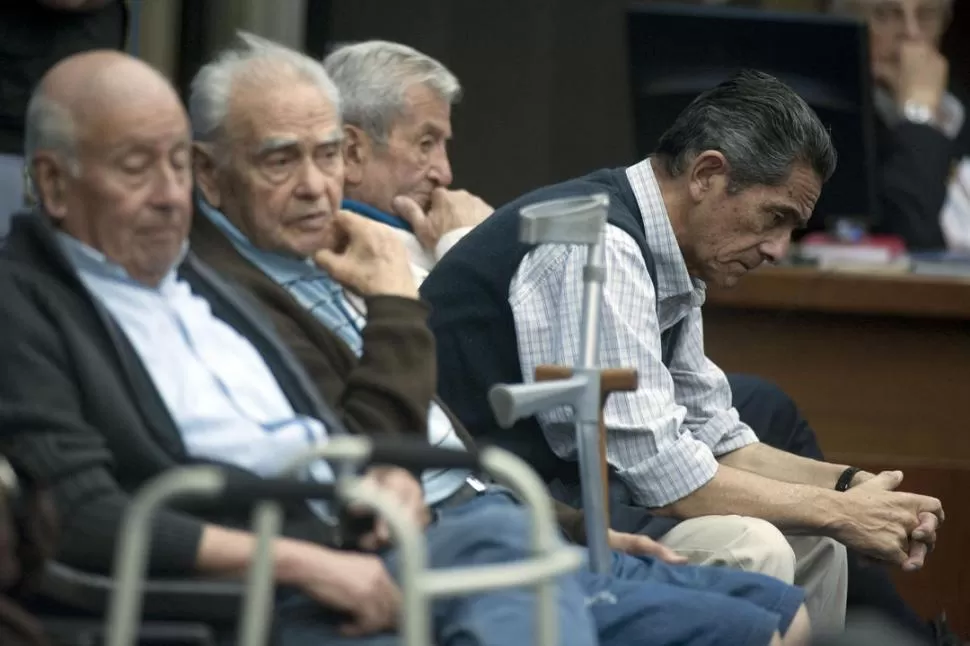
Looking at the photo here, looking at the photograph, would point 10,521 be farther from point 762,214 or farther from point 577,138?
point 577,138

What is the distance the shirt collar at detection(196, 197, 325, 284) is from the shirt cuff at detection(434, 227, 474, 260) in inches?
31.3

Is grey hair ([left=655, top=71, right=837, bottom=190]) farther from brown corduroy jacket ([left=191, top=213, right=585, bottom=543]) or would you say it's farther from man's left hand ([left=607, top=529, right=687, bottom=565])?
brown corduroy jacket ([left=191, top=213, right=585, bottom=543])

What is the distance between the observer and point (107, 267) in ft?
7.73

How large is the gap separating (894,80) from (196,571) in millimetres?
3986

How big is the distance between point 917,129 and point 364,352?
327cm

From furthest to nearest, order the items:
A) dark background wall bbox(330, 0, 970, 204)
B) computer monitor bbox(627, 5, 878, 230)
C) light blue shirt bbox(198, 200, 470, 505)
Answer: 1. dark background wall bbox(330, 0, 970, 204)
2. computer monitor bbox(627, 5, 878, 230)
3. light blue shirt bbox(198, 200, 470, 505)

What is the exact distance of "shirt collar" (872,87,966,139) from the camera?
223 inches

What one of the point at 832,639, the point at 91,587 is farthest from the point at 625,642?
the point at 91,587

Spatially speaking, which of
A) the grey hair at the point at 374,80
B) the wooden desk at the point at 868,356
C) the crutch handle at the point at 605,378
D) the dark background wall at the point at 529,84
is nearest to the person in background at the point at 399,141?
the grey hair at the point at 374,80

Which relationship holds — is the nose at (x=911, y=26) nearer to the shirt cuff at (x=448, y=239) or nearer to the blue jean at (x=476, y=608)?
the shirt cuff at (x=448, y=239)

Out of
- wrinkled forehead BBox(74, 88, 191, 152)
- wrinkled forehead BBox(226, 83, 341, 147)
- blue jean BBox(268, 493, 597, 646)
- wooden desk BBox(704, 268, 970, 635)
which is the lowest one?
wooden desk BBox(704, 268, 970, 635)

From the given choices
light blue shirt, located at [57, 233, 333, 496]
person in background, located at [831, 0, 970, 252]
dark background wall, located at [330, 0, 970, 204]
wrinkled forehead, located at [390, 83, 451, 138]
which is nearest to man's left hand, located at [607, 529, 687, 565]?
light blue shirt, located at [57, 233, 333, 496]

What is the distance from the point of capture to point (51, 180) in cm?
238

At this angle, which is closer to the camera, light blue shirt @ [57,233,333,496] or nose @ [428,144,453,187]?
light blue shirt @ [57,233,333,496]
